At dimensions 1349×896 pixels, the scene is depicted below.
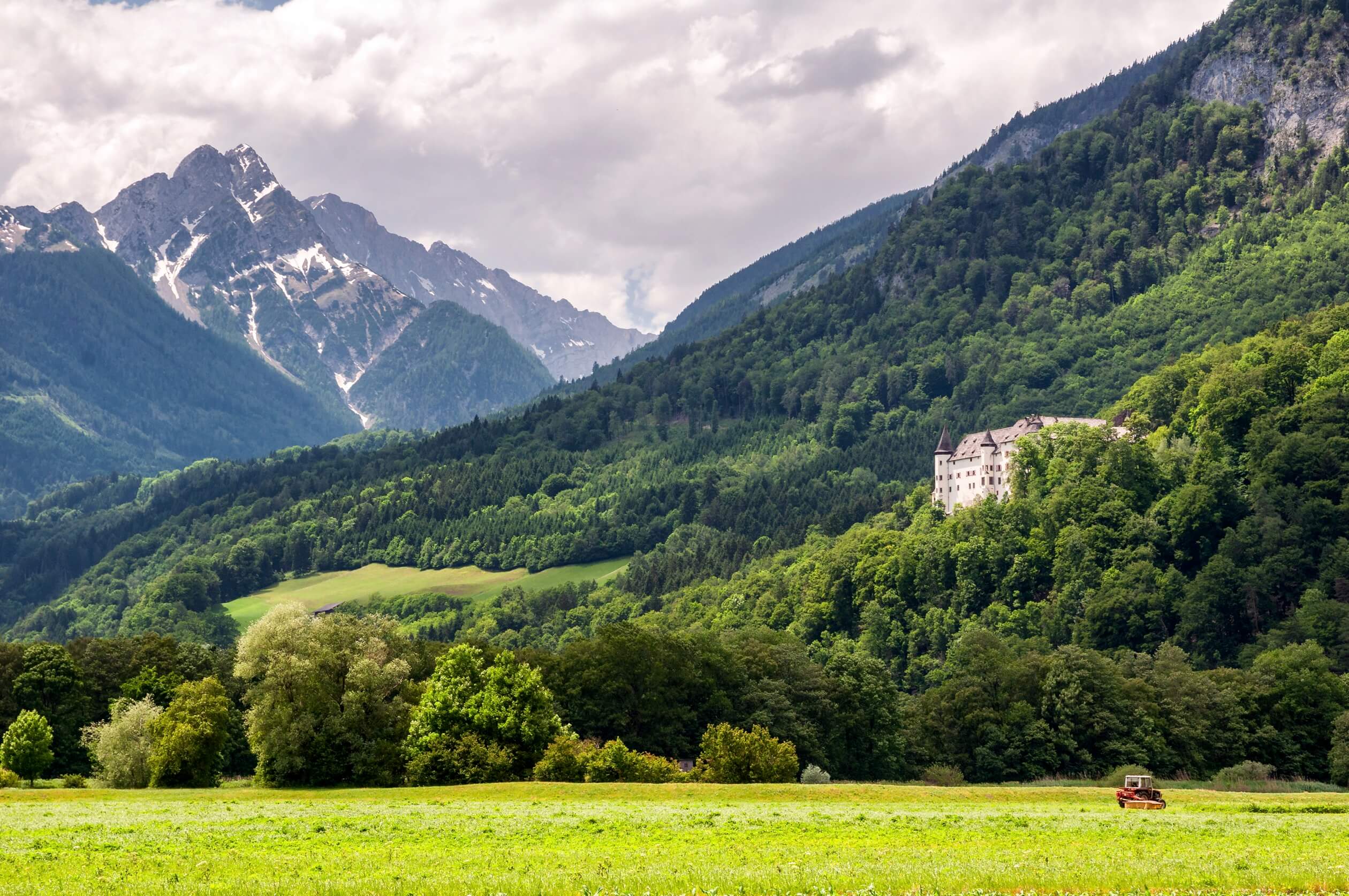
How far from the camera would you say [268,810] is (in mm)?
68438

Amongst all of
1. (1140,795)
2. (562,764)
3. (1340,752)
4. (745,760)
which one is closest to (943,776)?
(745,760)

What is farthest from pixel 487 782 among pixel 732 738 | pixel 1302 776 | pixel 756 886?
pixel 1302 776

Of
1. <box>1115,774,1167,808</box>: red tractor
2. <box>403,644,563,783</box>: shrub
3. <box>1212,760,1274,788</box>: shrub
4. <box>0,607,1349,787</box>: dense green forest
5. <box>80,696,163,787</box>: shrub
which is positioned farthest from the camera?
<box>0,607,1349,787</box>: dense green forest

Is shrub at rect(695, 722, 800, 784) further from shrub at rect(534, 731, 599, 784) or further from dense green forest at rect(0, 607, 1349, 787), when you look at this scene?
dense green forest at rect(0, 607, 1349, 787)

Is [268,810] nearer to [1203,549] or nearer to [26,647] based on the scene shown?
[26,647]

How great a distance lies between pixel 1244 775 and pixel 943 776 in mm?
27370

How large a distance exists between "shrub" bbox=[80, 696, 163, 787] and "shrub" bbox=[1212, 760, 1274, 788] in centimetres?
8904

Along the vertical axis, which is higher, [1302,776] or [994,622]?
[994,622]

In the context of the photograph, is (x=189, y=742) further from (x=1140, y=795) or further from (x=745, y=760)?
(x=1140, y=795)

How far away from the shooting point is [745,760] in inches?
3900

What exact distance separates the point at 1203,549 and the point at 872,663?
8038 centimetres

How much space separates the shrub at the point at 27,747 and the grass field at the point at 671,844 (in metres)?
26.4

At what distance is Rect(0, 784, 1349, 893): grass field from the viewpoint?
40156 mm

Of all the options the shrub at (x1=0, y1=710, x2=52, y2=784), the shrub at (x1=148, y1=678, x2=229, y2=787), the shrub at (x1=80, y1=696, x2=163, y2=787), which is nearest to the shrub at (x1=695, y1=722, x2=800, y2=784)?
the shrub at (x1=148, y1=678, x2=229, y2=787)
